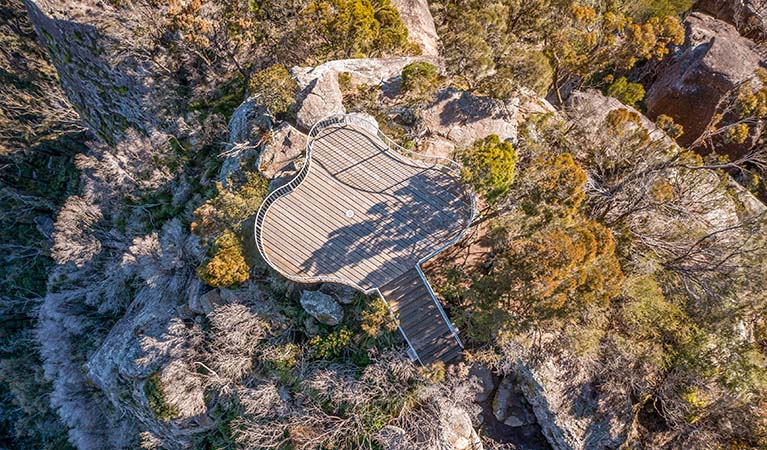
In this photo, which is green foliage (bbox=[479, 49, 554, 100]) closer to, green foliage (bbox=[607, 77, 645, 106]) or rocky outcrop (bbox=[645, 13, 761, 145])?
green foliage (bbox=[607, 77, 645, 106])

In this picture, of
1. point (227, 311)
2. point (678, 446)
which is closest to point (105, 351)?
point (227, 311)

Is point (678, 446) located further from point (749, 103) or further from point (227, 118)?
point (227, 118)

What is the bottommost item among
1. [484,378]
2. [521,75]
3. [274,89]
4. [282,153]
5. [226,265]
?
[484,378]

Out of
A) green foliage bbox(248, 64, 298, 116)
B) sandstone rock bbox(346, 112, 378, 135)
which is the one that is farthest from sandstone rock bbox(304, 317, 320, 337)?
green foliage bbox(248, 64, 298, 116)

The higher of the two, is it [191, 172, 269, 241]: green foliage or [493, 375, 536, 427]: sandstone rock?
[191, 172, 269, 241]: green foliage

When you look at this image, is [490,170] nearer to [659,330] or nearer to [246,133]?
[659,330]

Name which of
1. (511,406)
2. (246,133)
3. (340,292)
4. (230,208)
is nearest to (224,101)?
(246,133)
